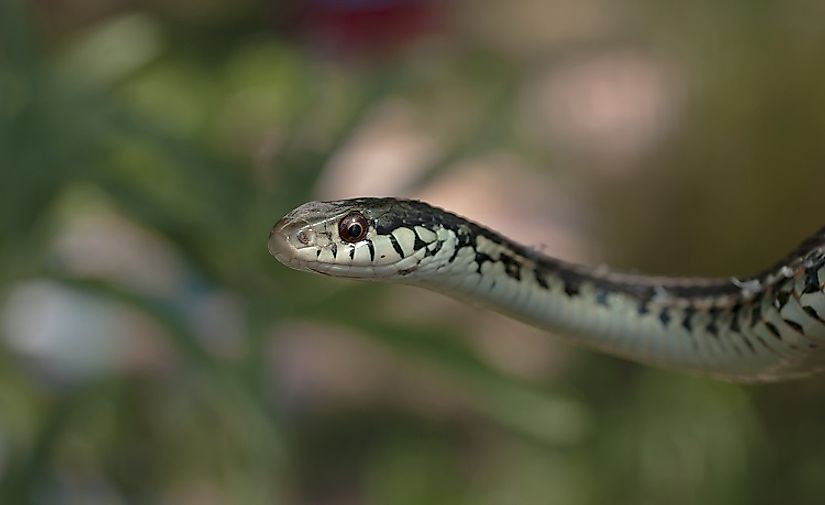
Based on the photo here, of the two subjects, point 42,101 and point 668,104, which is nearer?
point 42,101

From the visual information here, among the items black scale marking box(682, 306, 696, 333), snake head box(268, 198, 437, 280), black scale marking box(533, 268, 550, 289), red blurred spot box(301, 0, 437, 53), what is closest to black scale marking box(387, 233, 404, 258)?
snake head box(268, 198, 437, 280)

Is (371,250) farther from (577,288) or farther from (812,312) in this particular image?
(812,312)

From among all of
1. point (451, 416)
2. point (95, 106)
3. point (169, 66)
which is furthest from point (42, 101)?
point (451, 416)

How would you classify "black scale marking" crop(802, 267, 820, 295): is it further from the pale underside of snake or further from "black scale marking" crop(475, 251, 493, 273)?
"black scale marking" crop(475, 251, 493, 273)

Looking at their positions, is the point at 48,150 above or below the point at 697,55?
below

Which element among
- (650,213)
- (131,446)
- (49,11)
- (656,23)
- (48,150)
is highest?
(49,11)

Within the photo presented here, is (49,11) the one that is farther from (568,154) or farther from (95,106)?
(95,106)

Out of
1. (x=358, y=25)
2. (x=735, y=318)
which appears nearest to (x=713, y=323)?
(x=735, y=318)
